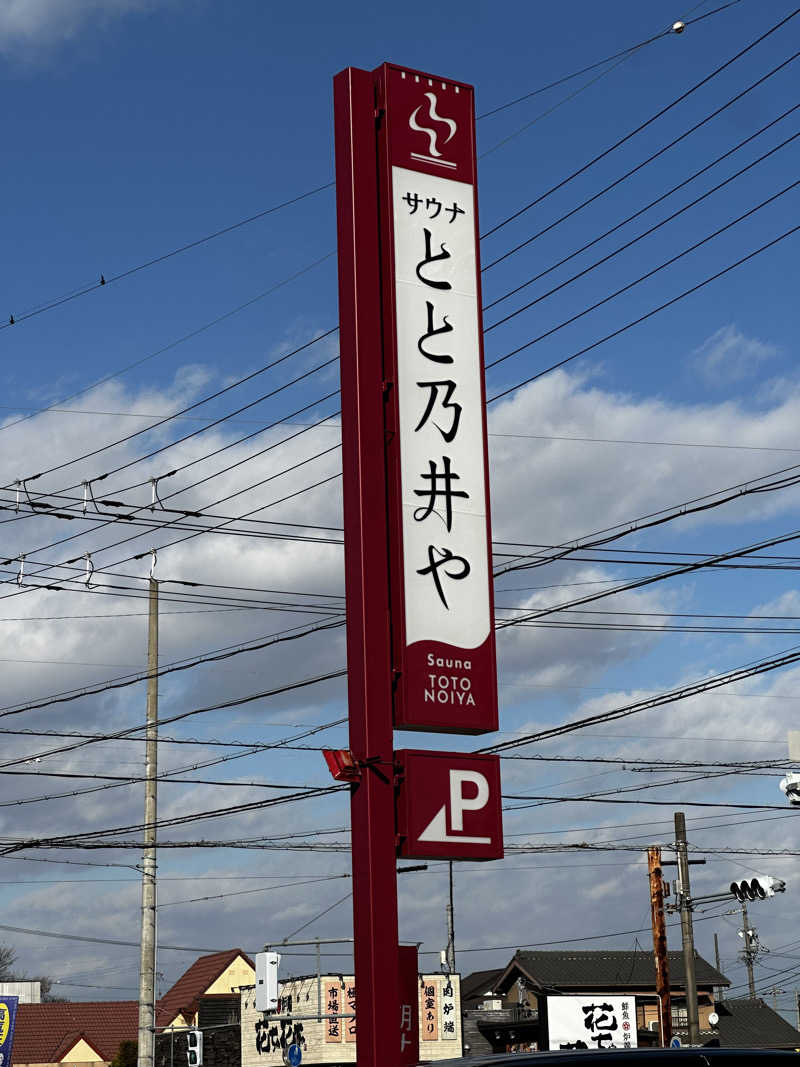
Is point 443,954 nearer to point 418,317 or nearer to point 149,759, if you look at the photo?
point 149,759

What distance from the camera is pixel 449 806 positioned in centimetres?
1316

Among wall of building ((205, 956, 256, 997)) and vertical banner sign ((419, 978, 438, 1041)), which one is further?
wall of building ((205, 956, 256, 997))

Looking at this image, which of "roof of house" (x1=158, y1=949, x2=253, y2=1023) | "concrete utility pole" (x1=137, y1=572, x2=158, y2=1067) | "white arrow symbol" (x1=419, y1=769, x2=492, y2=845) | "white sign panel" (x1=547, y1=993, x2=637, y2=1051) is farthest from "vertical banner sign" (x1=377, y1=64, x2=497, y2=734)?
"roof of house" (x1=158, y1=949, x2=253, y2=1023)

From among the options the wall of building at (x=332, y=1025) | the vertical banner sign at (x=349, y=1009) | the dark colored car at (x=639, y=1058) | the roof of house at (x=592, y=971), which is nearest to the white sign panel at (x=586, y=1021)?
the wall of building at (x=332, y=1025)

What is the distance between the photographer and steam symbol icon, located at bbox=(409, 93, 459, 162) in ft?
48.9

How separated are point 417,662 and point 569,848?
102 feet

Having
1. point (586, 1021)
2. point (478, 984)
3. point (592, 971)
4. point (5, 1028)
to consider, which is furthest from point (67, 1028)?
point (5, 1028)

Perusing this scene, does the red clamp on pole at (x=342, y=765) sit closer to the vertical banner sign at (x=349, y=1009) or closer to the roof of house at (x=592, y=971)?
the vertical banner sign at (x=349, y=1009)

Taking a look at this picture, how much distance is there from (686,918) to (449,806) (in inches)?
1166

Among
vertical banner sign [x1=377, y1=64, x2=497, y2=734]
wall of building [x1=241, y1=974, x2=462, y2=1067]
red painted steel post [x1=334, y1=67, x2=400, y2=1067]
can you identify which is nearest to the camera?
red painted steel post [x1=334, y1=67, x2=400, y2=1067]

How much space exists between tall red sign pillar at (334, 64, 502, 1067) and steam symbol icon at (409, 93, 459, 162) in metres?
0.02

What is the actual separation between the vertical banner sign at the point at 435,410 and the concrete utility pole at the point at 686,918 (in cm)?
2891

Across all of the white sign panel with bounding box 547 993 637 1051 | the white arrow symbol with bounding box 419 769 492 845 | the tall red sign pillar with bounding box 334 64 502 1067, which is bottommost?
the white sign panel with bounding box 547 993 637 1051

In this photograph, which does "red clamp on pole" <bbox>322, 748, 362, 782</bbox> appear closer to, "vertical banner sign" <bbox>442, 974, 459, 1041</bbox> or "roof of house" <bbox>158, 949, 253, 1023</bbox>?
"vertical banner sign" <bbox>442, 974, 459, 1041</bbox>
